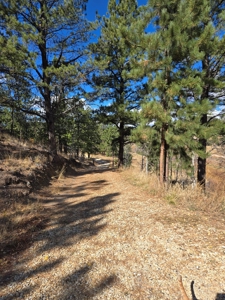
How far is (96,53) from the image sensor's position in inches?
406

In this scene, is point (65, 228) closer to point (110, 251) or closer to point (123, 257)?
point (110, 251)

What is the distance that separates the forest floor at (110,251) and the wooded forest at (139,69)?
2628 millimetres

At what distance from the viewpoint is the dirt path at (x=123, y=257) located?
209cm

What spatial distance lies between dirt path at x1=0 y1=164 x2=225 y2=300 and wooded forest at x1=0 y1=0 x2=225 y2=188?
112 inches

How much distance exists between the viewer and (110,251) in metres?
2.79

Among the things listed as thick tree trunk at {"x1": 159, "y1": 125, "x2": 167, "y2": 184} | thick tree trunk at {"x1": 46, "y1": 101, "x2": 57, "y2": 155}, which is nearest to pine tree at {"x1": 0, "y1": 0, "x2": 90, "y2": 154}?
thick tree trunk at {"x1": 46, "y1": 101, "x2": 57, "y2": 155}

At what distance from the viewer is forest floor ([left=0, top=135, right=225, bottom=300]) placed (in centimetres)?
211

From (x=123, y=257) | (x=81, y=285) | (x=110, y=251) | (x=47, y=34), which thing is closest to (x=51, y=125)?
(x=47, y=34)

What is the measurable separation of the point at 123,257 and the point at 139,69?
5302mm

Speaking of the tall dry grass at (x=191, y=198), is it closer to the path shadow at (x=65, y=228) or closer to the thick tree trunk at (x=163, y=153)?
the thick tree trunk at (x=163, y=153)

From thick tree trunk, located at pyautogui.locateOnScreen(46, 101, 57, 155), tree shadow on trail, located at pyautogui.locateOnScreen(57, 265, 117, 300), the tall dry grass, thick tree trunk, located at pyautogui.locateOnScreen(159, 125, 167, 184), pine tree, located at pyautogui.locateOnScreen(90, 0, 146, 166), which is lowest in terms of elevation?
tree shadow on trail, located at pyautogui.locateOnScreen(57, 265, 117, 300)

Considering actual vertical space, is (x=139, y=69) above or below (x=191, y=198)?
above

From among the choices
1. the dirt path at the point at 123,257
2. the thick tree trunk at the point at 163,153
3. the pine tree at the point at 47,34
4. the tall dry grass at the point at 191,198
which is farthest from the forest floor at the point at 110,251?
the pine tree at the point at 47,34

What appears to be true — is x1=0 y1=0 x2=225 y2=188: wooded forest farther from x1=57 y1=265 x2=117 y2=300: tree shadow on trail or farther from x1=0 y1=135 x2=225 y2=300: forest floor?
x1=57 y1=265 x2=117 y2=300: tree shadow on trail
